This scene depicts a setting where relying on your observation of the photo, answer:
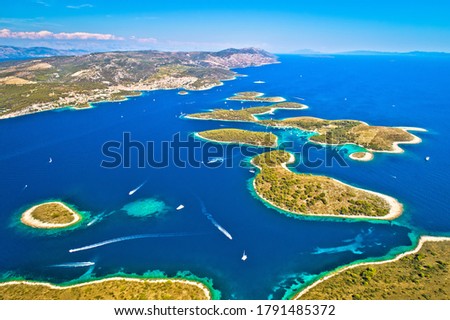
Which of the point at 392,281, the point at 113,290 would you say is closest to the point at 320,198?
the point at 392,281

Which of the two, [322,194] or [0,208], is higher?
[322,194]

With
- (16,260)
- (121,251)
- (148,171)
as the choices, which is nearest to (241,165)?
(148,171)

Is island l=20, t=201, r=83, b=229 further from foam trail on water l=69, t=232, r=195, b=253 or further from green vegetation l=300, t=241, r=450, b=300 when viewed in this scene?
green vegetation l=300, t=241, r=450, b=300

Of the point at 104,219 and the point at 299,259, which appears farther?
the point at 104,219

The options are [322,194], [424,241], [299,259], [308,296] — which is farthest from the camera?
[322,194]

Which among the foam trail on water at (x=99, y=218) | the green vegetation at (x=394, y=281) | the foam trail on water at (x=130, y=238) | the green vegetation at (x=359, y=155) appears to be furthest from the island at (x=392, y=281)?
the green vegetation at (x=359, y=155)

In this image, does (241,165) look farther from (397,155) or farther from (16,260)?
(16,260)
